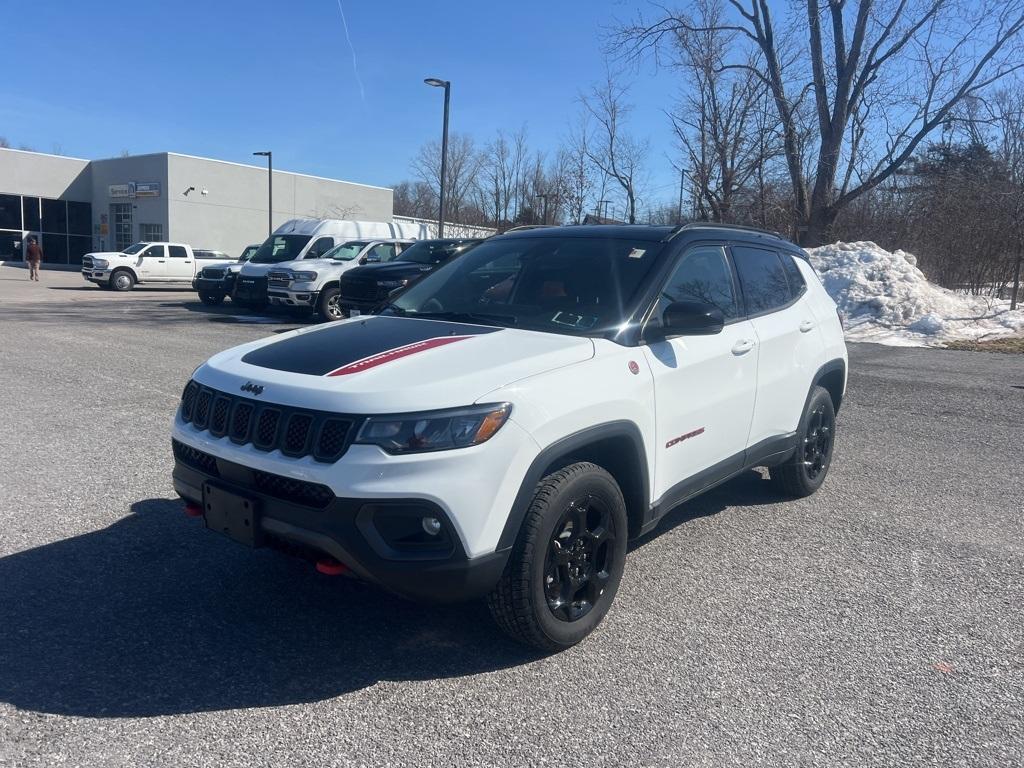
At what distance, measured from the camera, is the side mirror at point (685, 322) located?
382 centimetres

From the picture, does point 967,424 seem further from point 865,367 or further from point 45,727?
point 45,727

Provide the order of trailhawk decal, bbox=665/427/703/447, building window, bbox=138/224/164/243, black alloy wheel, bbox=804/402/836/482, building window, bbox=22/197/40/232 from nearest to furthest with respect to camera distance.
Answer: trailhawk decal, bbox=665/427/703/447
black alloy wheel, bbox=804/402/836/482
building window, bbox=138/224/164/243
building window, bbox=22/197/40/232

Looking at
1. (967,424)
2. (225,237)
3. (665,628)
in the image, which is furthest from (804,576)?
(225,237)

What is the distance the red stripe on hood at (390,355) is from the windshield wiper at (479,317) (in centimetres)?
40

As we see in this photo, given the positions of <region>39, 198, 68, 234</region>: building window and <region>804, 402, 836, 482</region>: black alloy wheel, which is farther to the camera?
<region>39, 198, 68, 234</region>: building window

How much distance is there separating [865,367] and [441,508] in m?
11.6

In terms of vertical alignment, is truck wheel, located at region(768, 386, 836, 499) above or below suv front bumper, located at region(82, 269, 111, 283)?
below

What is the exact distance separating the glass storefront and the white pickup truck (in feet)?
61.3

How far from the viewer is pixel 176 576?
13.6 ft

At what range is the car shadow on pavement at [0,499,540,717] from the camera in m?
3.12

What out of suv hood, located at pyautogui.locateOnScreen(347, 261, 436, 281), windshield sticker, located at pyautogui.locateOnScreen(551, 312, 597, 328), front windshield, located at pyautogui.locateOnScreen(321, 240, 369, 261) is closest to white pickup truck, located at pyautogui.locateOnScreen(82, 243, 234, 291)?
front windshield, located at pyautogui.locateOnScreen(321, 240, 369, 261)

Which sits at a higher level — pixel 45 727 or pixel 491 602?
pixel 491 602

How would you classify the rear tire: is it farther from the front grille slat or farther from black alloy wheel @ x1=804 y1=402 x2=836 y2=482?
the front grille slat

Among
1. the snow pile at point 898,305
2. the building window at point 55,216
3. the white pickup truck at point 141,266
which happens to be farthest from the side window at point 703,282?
the building window at point 55,216
